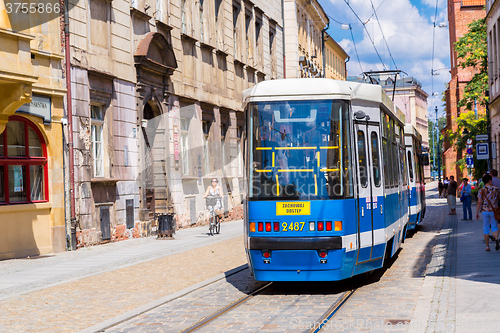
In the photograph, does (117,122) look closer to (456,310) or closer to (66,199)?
(66,199)

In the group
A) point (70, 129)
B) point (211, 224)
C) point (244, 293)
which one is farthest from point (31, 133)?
point (244, 293)

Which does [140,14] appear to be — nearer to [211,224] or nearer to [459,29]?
[211,224]

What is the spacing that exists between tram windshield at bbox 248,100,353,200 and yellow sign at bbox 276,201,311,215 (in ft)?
Result: 0.30

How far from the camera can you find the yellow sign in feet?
34.2

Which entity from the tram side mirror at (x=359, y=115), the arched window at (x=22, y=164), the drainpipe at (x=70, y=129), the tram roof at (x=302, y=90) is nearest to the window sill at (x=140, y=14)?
the drainpipe at (x=70, y=129)

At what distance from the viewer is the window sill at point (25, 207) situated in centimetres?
1692

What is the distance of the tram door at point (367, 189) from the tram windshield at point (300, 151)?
393 mm

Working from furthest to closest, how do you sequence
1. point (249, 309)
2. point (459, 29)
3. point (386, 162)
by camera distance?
1. point (459, 29)
2. point (386, 162)
3. point (249, 309)

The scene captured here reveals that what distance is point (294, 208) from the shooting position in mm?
10461

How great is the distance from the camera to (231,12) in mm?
34000

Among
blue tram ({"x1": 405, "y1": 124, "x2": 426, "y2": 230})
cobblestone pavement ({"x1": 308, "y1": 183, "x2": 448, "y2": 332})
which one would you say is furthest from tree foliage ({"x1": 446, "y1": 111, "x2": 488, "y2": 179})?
cobblestone pavement ({"x1": 308, "y1": 183, "x2": 448, "y2": 332})

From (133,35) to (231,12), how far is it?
36.7 ft

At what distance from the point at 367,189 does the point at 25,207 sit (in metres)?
9.71

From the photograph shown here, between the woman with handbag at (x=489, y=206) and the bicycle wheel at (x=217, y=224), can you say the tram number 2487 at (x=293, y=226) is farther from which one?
the bicycle wheel at (x=217, y=224)
